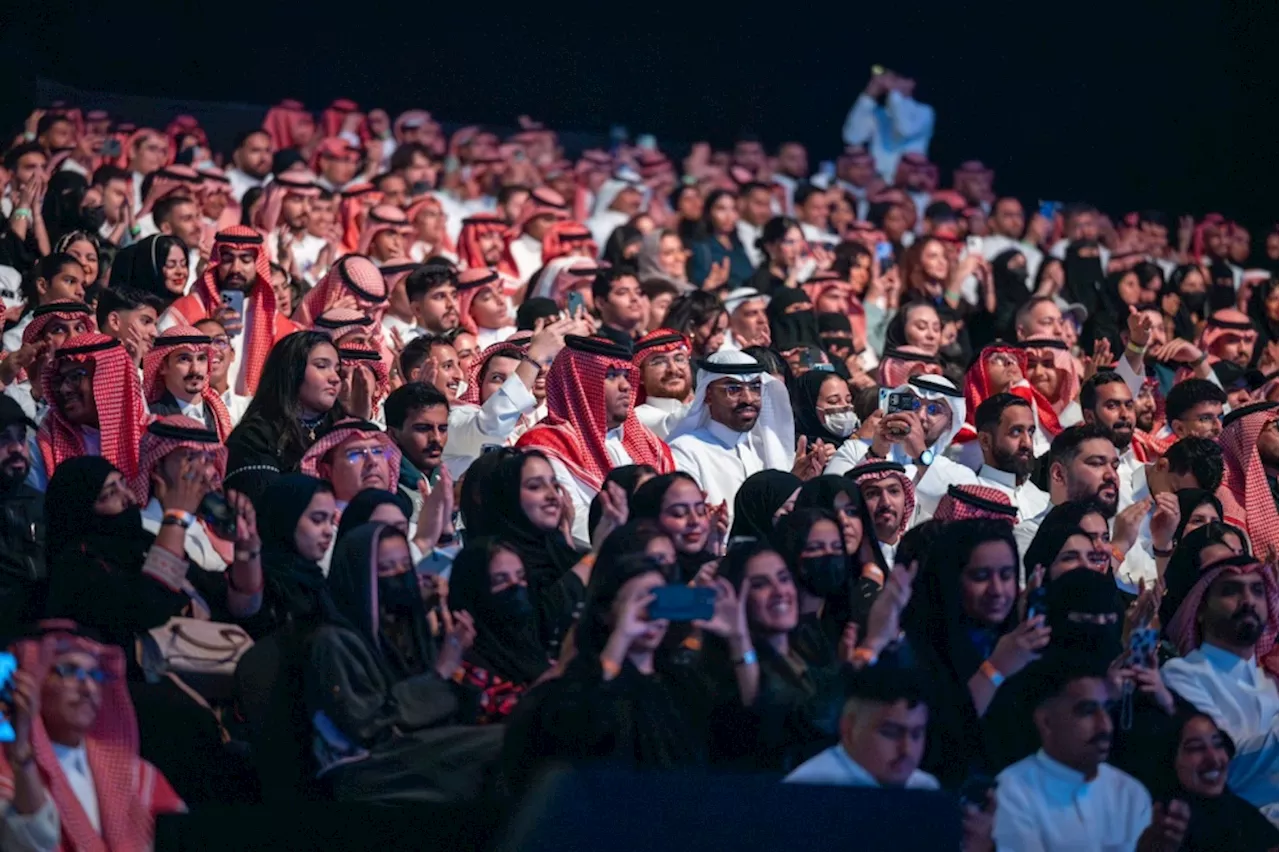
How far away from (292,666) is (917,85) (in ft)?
28.2

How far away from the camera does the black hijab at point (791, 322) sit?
23.3ft

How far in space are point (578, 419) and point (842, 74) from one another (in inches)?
268

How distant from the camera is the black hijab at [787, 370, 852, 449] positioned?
5.96 m

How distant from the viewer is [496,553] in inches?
161

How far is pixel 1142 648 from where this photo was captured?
173 inches

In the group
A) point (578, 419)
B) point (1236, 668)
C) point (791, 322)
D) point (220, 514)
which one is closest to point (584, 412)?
point (578, 419)

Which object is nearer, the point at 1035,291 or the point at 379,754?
the point at 379,754

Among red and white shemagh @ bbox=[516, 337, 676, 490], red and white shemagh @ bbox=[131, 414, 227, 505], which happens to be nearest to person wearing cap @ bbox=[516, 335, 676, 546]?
red and white shemagh @ bbox=[516, 337, 676, 490]

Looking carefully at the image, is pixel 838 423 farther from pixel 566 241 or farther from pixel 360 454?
pixel 566 241

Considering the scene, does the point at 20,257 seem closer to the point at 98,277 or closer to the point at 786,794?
the point at 98,277

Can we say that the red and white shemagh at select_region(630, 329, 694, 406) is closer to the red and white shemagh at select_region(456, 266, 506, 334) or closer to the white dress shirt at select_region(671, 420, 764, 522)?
the white dress shirt at select_region(671, 420, 764, 522)

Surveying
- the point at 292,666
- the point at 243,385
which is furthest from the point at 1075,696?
the point at 243,385

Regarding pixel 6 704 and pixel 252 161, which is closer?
pixel 6 704

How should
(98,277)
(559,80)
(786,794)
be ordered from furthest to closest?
(559,80) < (98,277) < (786,794)
